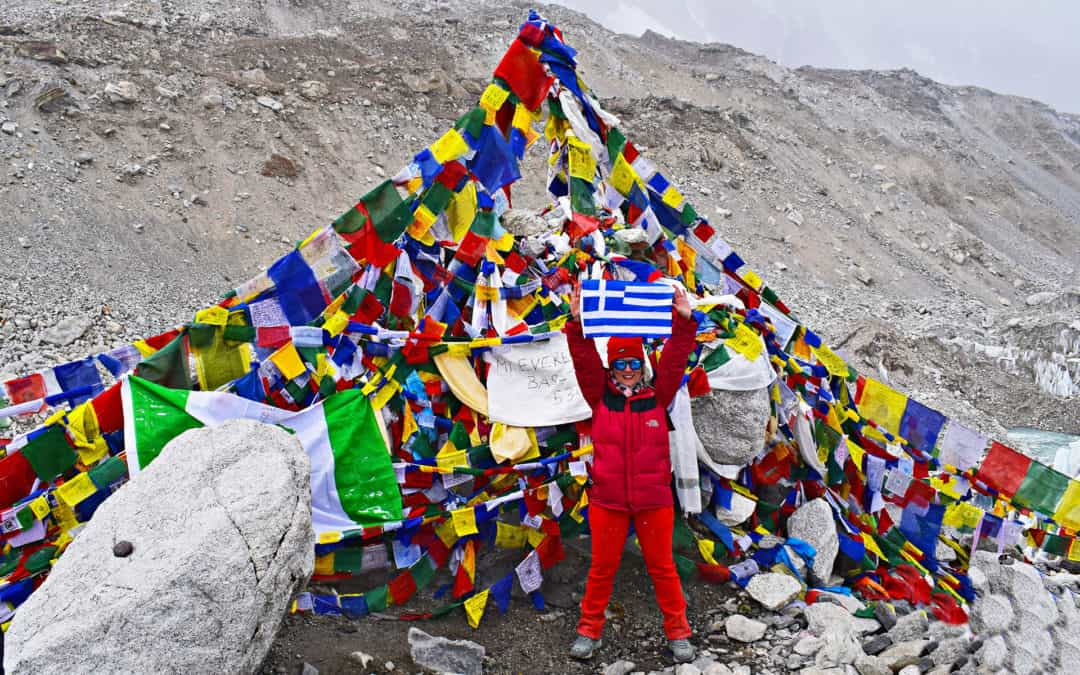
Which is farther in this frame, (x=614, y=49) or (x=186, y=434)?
(x=614, y=49)

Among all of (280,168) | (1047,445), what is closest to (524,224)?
(1047,445)

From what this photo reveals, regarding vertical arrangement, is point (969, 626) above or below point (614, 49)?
below

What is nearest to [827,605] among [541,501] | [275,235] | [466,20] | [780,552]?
[780,552]

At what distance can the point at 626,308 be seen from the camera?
5129 millimetres

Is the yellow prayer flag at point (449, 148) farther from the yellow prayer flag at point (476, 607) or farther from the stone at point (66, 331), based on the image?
the stone at point (66, 331)

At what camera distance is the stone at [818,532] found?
5797mm

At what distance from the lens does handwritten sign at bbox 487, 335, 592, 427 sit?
5727mm

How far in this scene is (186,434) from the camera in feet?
14.4

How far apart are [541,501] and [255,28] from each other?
73.7 feet

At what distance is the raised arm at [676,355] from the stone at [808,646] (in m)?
1.51

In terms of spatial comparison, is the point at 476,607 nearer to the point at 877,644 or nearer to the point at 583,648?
the point at 583,648

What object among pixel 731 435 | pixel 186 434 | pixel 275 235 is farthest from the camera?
pixel 275 235

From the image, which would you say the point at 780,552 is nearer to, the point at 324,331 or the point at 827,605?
the point at 827,605

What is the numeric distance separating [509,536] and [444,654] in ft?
3.53
